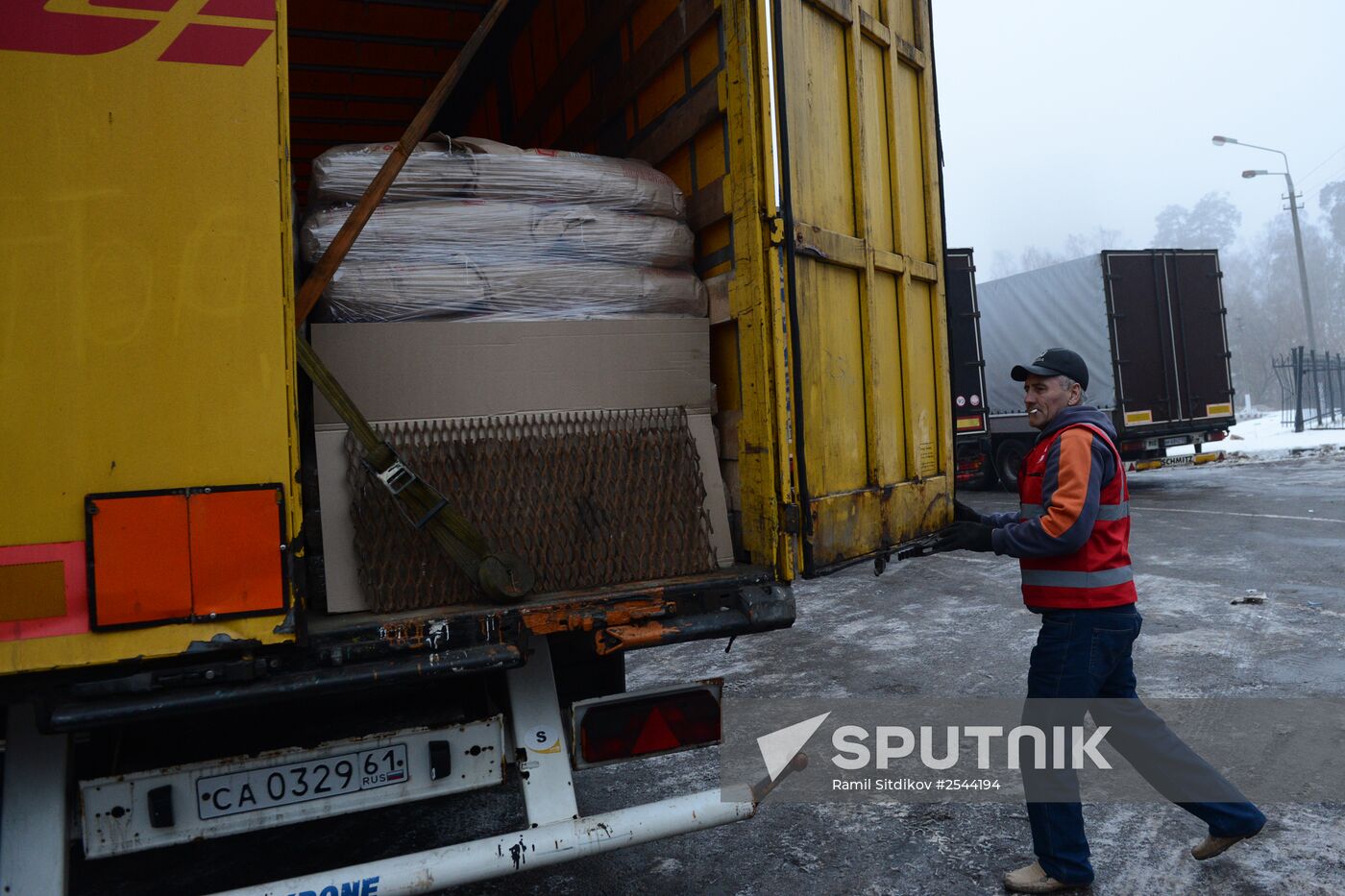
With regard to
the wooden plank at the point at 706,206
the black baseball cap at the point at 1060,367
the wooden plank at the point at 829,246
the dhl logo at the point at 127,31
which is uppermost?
the dhl logo at the point at 127,31

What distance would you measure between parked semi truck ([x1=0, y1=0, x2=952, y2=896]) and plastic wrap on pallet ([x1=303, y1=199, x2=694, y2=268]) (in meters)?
0.23

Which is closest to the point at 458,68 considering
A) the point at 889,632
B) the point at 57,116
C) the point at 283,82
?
the point at 283,82

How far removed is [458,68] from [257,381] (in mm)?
1138

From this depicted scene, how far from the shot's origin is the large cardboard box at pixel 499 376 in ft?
8.32

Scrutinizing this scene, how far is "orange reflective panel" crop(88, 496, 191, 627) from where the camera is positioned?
1901mm

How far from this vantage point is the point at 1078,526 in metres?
2.78

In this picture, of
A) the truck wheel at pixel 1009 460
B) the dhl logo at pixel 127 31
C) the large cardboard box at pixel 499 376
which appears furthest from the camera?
the truck wheel at pixel 1009 460

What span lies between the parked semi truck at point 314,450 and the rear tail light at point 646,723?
11mm

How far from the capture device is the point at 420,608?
2.50 metres

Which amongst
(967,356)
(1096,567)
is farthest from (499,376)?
(967,356)

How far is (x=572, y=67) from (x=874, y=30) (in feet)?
4.82

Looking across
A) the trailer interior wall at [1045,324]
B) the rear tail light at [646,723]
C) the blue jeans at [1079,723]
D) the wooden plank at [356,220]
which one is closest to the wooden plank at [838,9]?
the wooden plank at [356,220]

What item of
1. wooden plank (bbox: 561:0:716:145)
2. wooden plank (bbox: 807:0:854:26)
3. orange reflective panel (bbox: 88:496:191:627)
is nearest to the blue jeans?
wooden plank (bbox: 807:0:854:26)

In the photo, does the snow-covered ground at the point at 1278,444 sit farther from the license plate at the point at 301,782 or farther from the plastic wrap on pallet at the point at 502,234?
the license plate at the point at 301,782
